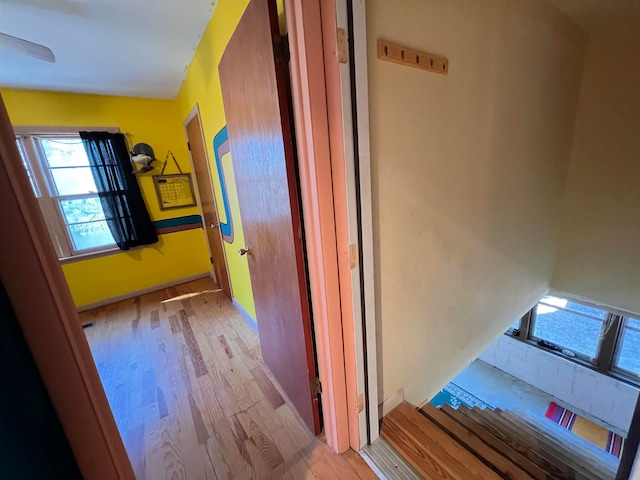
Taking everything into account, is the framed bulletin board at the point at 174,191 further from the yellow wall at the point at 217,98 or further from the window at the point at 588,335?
the window at the point at 588,335

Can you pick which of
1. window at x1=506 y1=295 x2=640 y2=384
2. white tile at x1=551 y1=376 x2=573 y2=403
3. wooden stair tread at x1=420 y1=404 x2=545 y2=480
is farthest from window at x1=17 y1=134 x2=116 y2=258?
white tile at x1=551 y1=376 x2=573 y2=403

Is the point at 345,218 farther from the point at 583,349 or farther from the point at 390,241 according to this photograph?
the point at 583,349

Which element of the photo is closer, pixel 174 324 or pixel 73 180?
pixel 174 324

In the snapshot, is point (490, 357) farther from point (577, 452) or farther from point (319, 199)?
point (319, 199)

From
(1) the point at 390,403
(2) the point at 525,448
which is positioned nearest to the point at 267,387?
(1) the point at 390,403

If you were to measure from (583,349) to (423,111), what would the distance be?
4693 mm

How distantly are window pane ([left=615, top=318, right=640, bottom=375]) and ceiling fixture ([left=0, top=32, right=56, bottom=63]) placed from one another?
20.7ft

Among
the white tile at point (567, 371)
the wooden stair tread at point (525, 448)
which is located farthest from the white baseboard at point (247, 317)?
the white tile at point (567, 371)

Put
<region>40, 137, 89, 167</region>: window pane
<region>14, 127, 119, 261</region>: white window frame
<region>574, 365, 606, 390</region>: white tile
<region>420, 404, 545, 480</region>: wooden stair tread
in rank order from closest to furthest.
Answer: <region>420, 404, 545, 480</region>: wooden stair tread
<region>14, 127, 119, 261</region>: white window frame
<region>40, 137, 89, 167</region>: window pane
<region>574, 365, 606, 390</region>: white tile

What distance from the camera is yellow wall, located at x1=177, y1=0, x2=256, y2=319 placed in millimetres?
1573

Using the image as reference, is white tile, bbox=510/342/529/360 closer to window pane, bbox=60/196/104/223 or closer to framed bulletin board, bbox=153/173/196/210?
framed bulletin board, bbox=153/173/196/210

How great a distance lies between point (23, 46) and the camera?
60.1 inches

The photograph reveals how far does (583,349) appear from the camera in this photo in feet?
11.5

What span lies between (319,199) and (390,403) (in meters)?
1.18
